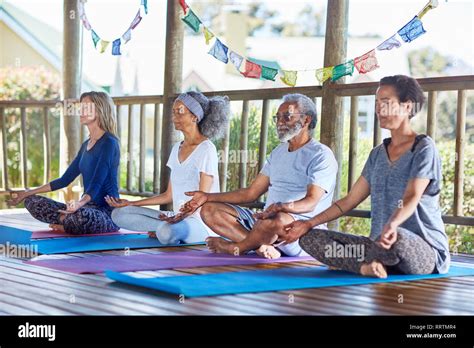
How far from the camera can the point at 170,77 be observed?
7.73 m

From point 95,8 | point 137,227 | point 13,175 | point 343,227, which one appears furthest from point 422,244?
point 95,8

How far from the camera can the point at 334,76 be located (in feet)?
20.6

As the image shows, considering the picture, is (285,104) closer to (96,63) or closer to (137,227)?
(137,227)

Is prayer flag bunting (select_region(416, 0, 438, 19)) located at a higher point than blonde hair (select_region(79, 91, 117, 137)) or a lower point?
higher

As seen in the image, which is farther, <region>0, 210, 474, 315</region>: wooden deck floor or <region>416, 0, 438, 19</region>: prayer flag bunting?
<region>416, 0, 438, 19</region>: prayer flag bunting

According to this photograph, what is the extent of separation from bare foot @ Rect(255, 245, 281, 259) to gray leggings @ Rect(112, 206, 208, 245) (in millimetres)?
877

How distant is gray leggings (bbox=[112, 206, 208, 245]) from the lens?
6090 millimetres

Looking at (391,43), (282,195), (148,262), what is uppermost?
(391,43)

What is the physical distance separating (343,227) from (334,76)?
3413 millimetres

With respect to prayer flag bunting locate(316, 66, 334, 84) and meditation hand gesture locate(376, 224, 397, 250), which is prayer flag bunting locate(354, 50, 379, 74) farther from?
meditation hand gesture locate(376, 224, 397, 250)

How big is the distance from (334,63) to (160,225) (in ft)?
5.46

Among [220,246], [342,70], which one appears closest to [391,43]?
[342,70]

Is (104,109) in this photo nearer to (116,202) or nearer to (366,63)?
(116,202)

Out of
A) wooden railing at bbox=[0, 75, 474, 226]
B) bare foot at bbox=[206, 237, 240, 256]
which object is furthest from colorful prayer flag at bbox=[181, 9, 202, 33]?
bare foot at bbox=[206, 237, 240, 256]
